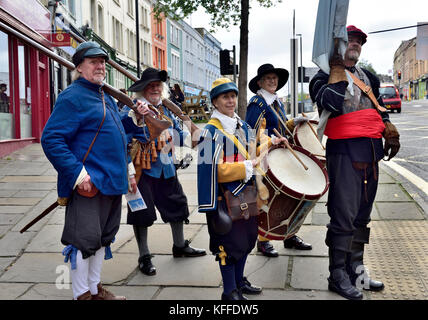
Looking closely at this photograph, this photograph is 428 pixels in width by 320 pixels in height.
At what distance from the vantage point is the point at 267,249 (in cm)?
470

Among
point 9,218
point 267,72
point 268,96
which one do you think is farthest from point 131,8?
point 268,96

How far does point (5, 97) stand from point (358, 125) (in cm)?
1123

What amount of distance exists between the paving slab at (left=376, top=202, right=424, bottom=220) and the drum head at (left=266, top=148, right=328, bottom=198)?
8.28 feet

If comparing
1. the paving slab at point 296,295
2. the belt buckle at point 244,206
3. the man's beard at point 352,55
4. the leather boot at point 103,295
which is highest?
the man's beard at point 352,55

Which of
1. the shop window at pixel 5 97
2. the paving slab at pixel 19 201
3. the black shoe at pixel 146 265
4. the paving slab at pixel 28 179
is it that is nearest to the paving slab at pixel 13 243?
the paving slab at pixel 19 201

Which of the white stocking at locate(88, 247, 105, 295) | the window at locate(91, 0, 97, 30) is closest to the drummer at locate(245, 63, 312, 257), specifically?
the white stocking at locate(88, 247, 105, 295)

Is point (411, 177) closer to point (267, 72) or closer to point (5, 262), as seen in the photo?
point (267, 72)

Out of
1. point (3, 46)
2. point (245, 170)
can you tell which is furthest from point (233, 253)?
point (3, 46)

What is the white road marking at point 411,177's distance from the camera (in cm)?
765

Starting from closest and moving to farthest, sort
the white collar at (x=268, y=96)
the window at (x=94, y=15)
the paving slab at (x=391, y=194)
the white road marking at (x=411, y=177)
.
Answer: the white collar at (x=268, y=96), the paving slab at (x=391, y=194), the white road marking at (x=411, y=177), the window at (x=94, y=15)

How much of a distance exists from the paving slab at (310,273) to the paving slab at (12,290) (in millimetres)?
2229

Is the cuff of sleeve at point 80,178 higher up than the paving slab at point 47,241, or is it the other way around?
the cuff of sleeve at point 80,178

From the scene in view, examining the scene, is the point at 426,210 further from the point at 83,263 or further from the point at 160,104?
the point at 83,263

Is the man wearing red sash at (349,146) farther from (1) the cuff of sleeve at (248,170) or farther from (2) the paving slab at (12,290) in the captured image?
(2) the paving slab at (12,290)
